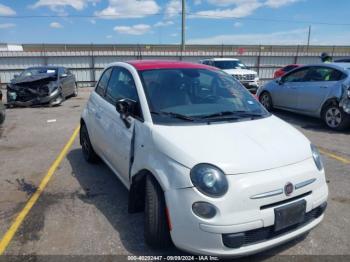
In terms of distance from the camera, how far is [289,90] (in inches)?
340

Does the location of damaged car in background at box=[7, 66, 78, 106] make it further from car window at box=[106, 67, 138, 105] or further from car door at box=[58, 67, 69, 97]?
car window at box=[106, 67, 138, 105]

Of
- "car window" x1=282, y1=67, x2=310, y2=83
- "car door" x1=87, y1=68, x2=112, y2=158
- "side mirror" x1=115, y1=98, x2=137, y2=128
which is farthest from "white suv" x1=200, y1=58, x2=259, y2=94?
"side mirror" x1=115, y1=98, x2=137, y2=128

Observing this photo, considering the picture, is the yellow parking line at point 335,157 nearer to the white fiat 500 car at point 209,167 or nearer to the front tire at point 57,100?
the white fiat 500 car at point 209,167

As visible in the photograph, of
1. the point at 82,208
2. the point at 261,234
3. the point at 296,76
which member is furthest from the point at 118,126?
the point at 296,76

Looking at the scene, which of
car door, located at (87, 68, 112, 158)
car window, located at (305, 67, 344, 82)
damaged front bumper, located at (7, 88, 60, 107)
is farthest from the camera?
damaged front bumper, located at (7, 88, 60, 107)

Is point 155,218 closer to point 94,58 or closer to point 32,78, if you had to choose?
point 32,78

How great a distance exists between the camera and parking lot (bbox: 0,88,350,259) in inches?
114

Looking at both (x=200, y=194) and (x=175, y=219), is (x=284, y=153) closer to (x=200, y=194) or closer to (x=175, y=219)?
(x=200, y=194)

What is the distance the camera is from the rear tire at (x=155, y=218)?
260cm

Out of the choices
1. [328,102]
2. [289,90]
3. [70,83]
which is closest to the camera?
[328,102]

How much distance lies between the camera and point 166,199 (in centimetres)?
248

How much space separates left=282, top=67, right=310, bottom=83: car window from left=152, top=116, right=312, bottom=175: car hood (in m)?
6.01

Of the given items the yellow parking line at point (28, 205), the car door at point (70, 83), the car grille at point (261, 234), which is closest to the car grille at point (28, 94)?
the car door at point (70, 83)

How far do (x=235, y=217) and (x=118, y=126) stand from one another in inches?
70.5
